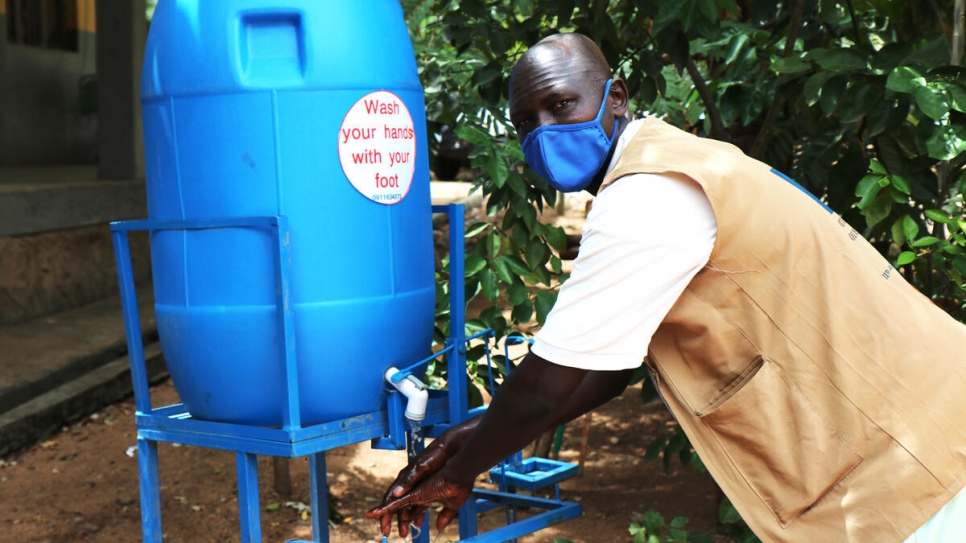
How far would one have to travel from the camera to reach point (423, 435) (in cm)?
218

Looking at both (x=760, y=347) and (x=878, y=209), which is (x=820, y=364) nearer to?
(x=760, y=347)

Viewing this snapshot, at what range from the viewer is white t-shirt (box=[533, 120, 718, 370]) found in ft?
4.73

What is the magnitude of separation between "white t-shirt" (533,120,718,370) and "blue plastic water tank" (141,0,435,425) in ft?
2.10

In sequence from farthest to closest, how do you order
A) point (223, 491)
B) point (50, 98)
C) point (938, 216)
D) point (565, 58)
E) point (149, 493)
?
point (50, 98) → point (223, 491) → point (938, 216) → point (149, 493) → point (565, 58)

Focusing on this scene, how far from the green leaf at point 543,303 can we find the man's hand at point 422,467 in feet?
3.39

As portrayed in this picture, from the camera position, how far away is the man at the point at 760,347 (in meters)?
1.47

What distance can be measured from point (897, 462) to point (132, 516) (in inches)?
120

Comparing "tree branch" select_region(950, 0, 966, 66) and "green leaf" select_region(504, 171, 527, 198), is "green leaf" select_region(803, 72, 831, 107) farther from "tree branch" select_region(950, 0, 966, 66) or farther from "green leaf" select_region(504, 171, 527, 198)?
"green leaf" select_region(504, 171, 527, 198)

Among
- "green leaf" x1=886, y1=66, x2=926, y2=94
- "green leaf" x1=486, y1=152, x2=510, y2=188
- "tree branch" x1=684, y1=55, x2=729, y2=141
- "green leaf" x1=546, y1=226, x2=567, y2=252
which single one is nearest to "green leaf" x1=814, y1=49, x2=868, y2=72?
"green leaf" x1=886, y1=66, x2=926, y2=94

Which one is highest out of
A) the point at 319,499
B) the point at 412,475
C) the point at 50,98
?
the point at 50,98

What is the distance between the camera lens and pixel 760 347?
1580 mm

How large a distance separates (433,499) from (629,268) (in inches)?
25.8

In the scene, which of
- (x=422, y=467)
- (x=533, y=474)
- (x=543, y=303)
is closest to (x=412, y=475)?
(x=422, y=467)

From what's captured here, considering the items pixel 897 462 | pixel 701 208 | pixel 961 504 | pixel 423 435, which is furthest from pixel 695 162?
pixel 423 435
